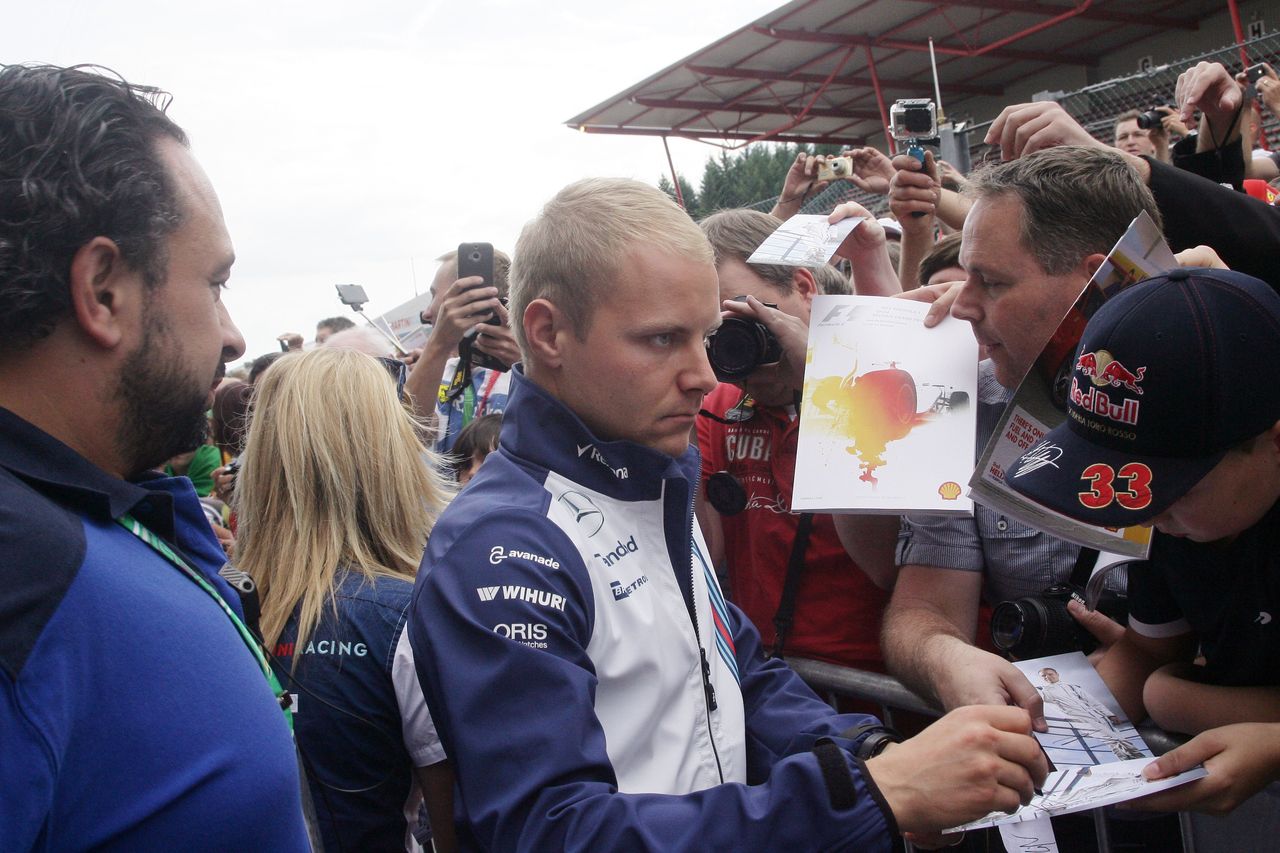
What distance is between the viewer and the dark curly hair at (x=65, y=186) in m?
1.11

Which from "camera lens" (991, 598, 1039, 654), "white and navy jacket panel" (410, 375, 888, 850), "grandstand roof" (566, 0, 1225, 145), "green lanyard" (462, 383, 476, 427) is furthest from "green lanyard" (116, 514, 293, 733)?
"grandstand roof" (566, 0, 1225, 145)


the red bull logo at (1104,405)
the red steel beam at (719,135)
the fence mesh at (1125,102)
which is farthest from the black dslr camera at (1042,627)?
the red steel beam at (719,135)

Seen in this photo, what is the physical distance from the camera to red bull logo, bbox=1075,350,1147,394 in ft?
4.82

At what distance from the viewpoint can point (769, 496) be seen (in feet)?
8.64

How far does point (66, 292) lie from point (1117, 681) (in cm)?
186

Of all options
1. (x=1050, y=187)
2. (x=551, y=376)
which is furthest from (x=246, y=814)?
(x=1050, y=187)

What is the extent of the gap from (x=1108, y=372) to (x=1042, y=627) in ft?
1.94

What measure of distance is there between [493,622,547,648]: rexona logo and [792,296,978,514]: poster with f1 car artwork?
79 centimetres

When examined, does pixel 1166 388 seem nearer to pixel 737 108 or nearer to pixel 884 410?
pixel 884 410

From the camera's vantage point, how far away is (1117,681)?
1.83 metres

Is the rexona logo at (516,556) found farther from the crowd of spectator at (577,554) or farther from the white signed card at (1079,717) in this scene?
the white signed card at (1079,717)

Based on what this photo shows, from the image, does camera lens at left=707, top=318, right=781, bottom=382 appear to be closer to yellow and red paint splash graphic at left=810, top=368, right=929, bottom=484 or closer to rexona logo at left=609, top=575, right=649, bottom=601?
yellow and red paint splash graphic at left=810, top=368, right=929, bottom=484

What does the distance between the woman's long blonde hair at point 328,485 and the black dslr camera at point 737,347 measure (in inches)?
31.3

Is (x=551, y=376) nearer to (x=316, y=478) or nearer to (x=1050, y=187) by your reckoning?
(x=316, y=478)
